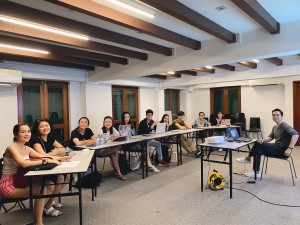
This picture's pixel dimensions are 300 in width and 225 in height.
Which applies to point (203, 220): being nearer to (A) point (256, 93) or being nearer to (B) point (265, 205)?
(B) point (265, 205)

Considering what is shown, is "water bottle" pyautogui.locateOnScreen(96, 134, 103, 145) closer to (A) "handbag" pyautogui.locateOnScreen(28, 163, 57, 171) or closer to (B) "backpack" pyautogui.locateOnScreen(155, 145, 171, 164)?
(A) "handbag" pyautogui.locateOnScreen(28, 163, 57, 171)

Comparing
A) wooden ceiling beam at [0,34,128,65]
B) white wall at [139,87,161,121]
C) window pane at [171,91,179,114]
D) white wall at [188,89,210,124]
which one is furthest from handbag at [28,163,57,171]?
window pane at [171,91,179,114]

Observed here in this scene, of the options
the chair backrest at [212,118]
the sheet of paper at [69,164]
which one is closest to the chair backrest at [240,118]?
the chair backrest at [212,118]

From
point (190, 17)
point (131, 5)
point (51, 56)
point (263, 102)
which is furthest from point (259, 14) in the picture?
point (263, 102)

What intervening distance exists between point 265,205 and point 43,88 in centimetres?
549

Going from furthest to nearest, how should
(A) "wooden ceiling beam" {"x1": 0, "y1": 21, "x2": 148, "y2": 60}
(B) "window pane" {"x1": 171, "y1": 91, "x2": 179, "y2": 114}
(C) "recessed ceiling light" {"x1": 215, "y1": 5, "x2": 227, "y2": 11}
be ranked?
(B) "window pane" {"x1": 171, "y1": 91, "x2": 179, "y2": 114}, (A) "wooden ceiling beam" {"x1": 0, "y1": 21, "x2": 148, "y2": 60}, (C) "recessed ceiling light" {"x1": 215, "y1": 5, "x2": 227, "y2": 11}

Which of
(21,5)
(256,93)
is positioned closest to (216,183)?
(21,5)

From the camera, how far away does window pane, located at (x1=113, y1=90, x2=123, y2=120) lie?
7672mm

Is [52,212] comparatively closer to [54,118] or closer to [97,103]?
[54,118]

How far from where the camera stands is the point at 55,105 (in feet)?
20.5

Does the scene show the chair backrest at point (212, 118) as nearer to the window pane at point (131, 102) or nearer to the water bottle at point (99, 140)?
the window pane at point (131, 102)

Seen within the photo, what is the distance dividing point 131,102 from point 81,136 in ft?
14.2

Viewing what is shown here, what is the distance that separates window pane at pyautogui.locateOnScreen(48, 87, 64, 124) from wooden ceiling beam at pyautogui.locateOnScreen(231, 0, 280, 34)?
513 centimetres

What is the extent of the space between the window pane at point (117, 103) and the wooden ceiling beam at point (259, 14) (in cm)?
520
